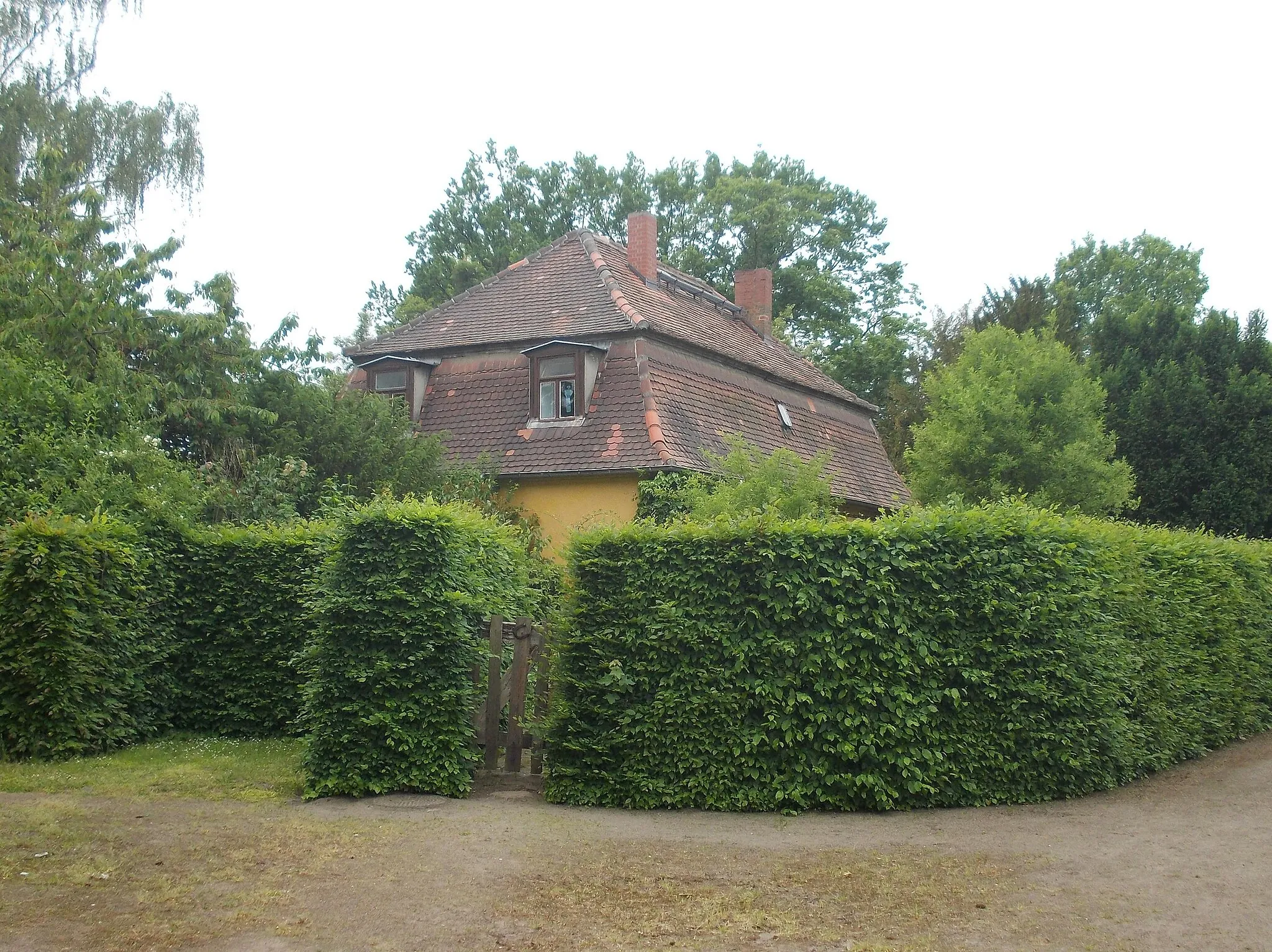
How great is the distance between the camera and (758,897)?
296 inches

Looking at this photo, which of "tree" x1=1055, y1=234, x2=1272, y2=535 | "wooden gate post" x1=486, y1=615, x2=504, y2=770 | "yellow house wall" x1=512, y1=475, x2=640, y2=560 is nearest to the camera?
"wooden gate post" x1=486, y1=615, x2=504, y2=770

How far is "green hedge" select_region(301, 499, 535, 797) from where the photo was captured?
35.8 feet

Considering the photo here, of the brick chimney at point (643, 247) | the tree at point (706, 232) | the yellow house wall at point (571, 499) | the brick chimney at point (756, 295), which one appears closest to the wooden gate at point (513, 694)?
the yellow house wall at point (571, 499)

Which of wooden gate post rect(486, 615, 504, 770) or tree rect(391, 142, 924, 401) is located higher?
tree rect(391, 142, 924, 401)

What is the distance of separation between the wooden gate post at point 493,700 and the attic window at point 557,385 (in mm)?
12777

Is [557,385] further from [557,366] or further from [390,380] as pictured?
[390,380]

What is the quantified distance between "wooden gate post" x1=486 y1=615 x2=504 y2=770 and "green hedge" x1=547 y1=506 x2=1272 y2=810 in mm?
941

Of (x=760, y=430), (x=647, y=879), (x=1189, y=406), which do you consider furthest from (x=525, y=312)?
(x=647, y=879)

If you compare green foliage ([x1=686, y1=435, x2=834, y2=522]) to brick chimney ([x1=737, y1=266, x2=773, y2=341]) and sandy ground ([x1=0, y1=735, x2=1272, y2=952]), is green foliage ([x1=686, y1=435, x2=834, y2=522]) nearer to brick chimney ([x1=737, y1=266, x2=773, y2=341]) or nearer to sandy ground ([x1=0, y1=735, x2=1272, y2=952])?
sandy ground ([x1=0, y1=735, x2=1272, y2=952])

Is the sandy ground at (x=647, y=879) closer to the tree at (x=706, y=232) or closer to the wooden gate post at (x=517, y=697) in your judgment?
the wooden gate post at (x=517, y=697)

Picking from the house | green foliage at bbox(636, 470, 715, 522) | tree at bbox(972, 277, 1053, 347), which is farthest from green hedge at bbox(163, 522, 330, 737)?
tree at bbox(972, 277, 1053, 347)

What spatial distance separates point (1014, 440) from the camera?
27688mm

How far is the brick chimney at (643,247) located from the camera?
2992 cm

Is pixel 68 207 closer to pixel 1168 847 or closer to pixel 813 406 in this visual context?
pixel 813 406
